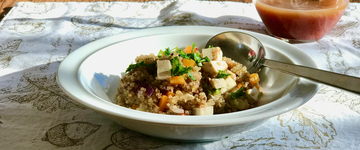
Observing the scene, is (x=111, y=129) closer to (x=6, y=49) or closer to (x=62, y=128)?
(x=62, y=128)

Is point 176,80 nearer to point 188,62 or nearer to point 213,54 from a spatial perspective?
point 188,62

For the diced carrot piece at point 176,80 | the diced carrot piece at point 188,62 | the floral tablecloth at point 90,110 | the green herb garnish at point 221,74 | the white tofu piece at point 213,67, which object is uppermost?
the diced carrot piece at point 188,62

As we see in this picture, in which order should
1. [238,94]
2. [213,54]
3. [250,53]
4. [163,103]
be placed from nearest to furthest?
[163,103] < [238,94] < [213,54] < [250,53]

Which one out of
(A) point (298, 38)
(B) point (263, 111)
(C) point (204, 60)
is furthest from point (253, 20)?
(B) point (263, 111)

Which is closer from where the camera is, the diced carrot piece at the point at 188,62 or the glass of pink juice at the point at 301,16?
the diced carrot piece at the point at 188,62

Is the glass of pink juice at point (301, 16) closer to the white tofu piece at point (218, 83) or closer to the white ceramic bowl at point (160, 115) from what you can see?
the white ceramic bowl at point (160, 115)

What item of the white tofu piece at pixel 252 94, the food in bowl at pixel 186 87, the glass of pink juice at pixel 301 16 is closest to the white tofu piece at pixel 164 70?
the food in bowl at pixel 186 87

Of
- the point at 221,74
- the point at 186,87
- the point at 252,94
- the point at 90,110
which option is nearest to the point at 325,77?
the point at 252,94
